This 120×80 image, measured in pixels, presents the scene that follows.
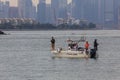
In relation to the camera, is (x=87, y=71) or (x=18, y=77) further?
(x=87, y=71)

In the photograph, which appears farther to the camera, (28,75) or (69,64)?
(69,64)

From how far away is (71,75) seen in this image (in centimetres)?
4812

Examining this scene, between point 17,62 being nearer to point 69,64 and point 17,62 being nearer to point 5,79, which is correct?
point 69,64

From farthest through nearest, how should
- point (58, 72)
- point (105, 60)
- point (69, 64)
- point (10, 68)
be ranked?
1. point (105, 60)
2. point (69, 64)
3. point (10, 68)
4. point (58, 72)

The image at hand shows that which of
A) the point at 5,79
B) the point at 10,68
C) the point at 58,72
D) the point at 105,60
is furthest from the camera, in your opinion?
the point at 105,60

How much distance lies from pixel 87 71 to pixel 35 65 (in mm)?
6990

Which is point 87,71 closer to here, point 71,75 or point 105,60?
point 71,75

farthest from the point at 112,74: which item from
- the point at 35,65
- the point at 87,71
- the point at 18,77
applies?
the point at 35,65

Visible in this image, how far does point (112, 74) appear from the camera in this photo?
48719mm

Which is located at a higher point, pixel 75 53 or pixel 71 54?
pixel 75 53

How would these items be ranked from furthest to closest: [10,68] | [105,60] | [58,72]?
[105,60] < [10,68] < [58,72]

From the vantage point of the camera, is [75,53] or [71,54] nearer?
[75,53]

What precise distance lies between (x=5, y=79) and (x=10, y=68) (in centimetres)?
801

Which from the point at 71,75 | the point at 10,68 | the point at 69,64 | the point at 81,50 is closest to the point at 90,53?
the point at 81,50
